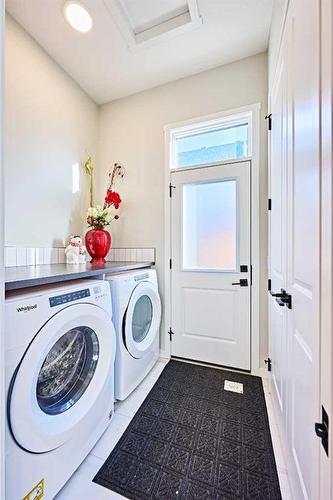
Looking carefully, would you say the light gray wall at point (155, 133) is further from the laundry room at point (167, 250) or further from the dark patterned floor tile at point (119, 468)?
the dark patterned floor tile at point (119, 468)

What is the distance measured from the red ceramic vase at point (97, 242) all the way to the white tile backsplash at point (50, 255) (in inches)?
10.9

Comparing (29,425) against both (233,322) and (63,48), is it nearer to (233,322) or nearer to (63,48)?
(233,322)

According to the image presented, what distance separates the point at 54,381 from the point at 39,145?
1.81 m

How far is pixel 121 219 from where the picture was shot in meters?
2.47

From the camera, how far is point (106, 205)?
2.32 metres

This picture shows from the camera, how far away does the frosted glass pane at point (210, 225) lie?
6.70 ft

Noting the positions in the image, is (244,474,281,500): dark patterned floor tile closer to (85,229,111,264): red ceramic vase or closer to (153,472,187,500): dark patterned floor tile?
(153,472,187,500): dark patterned floor tile

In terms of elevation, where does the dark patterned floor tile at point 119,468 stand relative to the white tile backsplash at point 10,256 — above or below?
below

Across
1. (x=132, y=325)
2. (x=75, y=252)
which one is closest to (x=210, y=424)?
(x=132, y=325)

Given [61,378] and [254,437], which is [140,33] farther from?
[254,437]

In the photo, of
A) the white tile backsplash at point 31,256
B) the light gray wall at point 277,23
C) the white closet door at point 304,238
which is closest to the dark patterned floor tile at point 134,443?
the white closet door at point 304,238

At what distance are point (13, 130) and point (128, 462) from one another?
229 centimetres

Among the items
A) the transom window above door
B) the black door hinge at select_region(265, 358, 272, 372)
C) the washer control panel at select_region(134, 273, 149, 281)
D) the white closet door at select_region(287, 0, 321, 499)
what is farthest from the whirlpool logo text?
the transom window above door

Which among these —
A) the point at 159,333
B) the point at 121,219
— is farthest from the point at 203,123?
the point at 159,333
